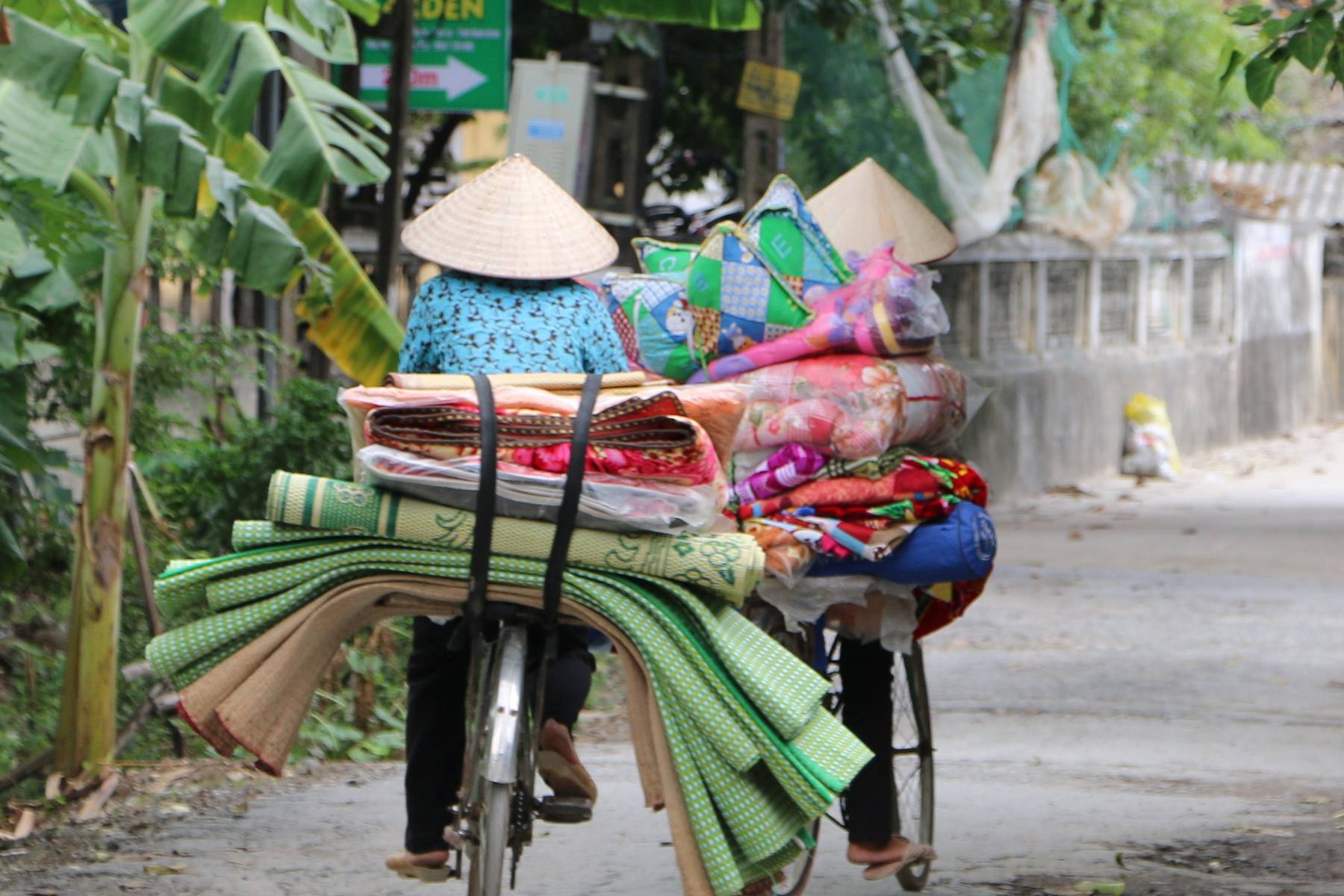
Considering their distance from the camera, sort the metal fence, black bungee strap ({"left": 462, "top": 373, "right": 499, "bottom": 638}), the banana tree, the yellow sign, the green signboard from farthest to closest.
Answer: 1. the metal fence
2. the yellow sign
3. the green signboard
4. the banana tree
5. black bungee strap ({"left": 462, "top": 373, "right": 499, "bottom": 638})

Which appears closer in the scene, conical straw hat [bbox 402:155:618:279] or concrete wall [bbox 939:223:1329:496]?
conical straw hat [bbox 402:155:618:279]

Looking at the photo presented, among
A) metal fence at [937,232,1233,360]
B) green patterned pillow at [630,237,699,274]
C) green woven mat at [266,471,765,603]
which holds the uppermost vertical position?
metal fence at [937,232,1233,360]

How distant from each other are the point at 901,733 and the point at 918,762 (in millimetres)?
164

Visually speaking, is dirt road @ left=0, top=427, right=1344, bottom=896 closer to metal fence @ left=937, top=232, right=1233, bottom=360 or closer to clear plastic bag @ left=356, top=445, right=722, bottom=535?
clear plastic bag @ left=356, top=445, right=722, bottom=535

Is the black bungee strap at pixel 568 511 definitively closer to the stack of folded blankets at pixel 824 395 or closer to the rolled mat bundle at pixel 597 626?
the rolled mat bundle at pixel 597 626

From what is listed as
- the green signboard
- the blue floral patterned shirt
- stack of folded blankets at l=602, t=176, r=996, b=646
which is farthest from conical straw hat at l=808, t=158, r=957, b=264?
the green signboard

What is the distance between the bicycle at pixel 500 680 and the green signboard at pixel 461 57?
23.1ft

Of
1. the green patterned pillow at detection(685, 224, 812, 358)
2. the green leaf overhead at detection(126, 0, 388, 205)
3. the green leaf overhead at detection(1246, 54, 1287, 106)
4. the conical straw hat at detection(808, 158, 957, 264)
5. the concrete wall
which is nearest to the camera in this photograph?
the green patterned pillow at detection(685, 224, 812, 358)

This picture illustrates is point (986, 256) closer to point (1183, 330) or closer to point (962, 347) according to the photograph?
point (962, 347)

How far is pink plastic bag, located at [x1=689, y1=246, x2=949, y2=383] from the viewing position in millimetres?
4410

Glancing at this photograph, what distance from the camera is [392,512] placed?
3387 millimetres

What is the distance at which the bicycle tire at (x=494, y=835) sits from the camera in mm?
3379

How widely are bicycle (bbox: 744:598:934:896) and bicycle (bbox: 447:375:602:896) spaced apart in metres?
0.97

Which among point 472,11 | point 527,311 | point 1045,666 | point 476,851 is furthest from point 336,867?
point 472,11
